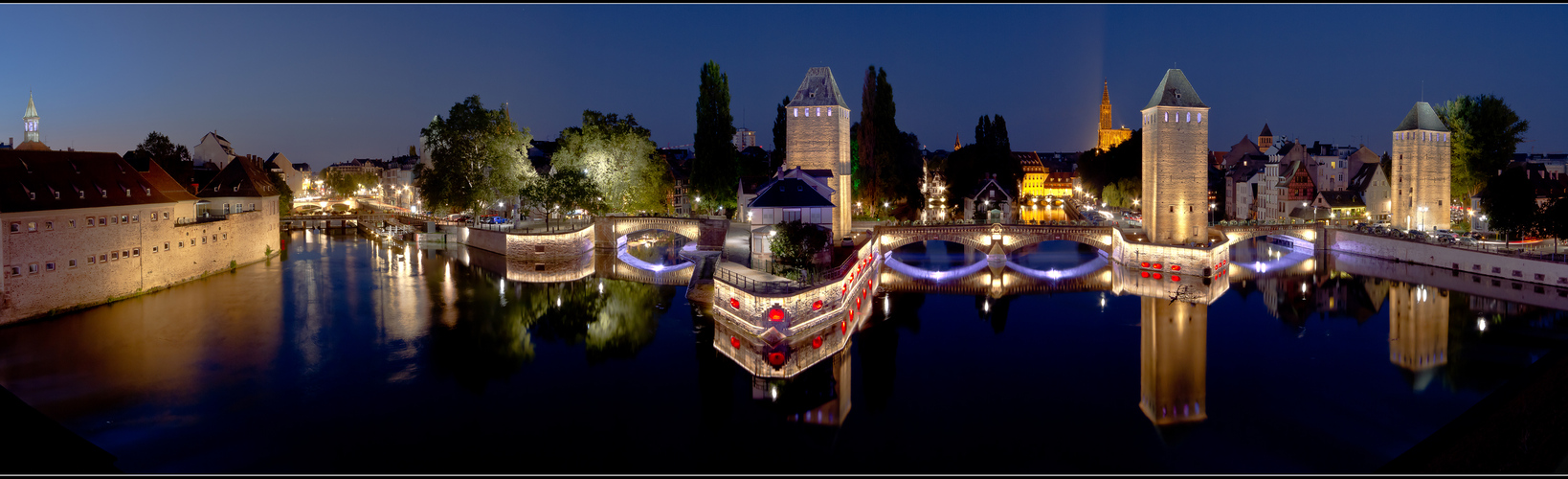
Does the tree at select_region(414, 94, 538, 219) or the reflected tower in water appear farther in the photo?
the tree at select_region(414, 94, 538, 219)

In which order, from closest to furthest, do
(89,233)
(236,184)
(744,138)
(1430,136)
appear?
(89,233) → (236,184) → (1430,136) → (744,138)

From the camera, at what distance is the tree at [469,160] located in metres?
39.2

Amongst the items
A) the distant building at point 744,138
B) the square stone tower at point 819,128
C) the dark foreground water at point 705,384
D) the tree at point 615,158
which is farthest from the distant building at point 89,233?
the distant building at point 744,138

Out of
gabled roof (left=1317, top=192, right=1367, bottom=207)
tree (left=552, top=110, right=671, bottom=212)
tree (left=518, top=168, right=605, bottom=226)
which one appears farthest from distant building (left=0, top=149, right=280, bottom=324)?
gabled roof (left=1317, top=192, right=1367, bottom=207)

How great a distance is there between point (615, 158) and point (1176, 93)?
2539 centimetres

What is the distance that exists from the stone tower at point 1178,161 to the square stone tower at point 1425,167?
12.9 m

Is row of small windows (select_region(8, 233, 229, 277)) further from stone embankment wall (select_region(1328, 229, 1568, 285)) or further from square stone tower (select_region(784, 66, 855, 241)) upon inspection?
stone embankment wall (select_region(1328, 229, 1568, 285))

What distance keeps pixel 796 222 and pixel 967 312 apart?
5.93m

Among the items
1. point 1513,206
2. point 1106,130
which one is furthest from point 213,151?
point 1106,130

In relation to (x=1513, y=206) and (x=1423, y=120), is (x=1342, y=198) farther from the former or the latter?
(x=1513, y=206)

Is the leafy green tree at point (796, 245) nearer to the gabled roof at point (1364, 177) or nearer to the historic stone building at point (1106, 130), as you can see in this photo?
the gabled roof at point (1364, 177)

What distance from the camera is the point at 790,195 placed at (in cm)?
2919

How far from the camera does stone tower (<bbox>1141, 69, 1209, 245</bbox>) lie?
3391 centimetres

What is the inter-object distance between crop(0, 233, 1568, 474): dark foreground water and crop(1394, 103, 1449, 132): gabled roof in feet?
54.3
